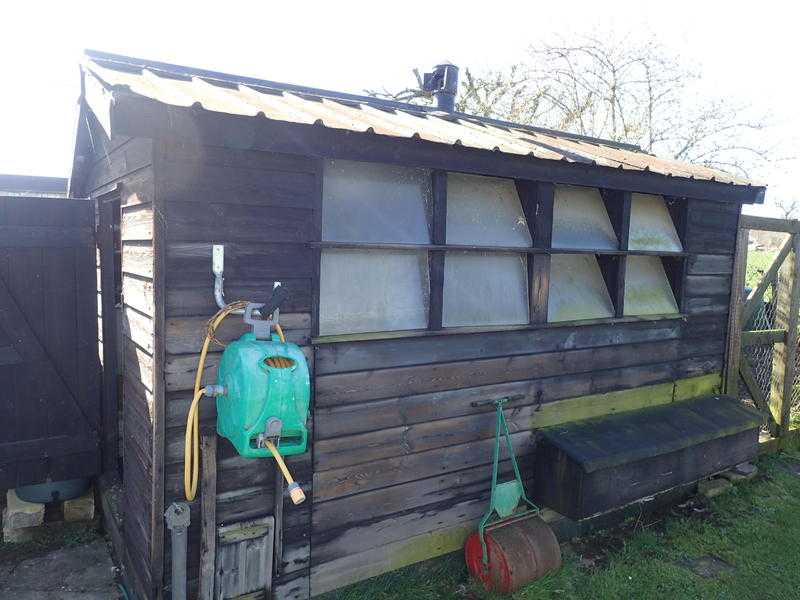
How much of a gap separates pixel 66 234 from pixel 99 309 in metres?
0.83

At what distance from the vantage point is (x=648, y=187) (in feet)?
15.9

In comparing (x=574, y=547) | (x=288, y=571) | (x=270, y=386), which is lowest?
(x=574, y=547)

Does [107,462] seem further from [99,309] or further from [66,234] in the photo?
[66,234]

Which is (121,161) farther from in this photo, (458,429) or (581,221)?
(581,221)

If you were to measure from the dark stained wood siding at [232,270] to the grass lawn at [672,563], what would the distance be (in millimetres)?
916

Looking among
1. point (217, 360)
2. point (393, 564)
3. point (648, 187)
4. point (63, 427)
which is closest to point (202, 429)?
point (217, 360)

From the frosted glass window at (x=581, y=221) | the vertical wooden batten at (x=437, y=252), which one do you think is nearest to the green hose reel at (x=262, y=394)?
the vertical wooden batten at (x=437, y=252)

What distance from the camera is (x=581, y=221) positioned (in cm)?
472

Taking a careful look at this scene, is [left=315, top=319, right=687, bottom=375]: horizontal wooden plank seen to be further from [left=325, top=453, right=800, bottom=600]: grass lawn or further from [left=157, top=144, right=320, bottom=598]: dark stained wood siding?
[left=325, top=453, right=800, bottom=600]: grass lawn

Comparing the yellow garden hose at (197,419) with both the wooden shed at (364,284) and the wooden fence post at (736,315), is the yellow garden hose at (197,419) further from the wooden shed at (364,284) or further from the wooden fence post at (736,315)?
the wooden fence post at (736,315)

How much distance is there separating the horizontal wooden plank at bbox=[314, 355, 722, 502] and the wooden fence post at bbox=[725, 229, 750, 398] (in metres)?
2.26

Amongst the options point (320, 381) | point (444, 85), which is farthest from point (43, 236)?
point (444, 85)

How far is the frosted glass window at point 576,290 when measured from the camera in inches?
183

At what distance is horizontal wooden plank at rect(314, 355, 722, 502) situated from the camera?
3.60 metres
